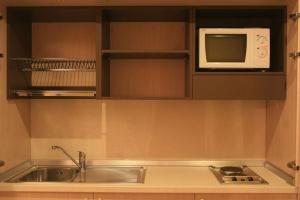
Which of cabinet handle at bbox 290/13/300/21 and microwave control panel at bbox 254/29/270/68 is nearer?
cabinet handle at bbox 290/13/300/21

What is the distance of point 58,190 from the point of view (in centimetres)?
198

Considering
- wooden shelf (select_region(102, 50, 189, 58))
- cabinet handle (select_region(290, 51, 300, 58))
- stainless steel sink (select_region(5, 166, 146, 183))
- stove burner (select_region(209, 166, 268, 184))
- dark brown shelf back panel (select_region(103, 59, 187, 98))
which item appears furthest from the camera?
dark brown shelf back panel (select_region(103, 59, 187, 98))

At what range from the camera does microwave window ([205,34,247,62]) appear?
7.05ft

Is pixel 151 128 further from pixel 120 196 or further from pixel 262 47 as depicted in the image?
pixel 262 47

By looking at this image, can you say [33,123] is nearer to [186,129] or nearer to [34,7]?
[34,7]

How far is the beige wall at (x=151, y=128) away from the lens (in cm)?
252

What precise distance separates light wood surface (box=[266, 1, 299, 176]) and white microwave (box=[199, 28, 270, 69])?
0.15 meters

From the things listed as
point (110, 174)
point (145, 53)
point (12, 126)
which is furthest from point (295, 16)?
point (12, 126)

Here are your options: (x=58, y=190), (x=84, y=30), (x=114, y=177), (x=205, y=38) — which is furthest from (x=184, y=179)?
(x=84, y=30)

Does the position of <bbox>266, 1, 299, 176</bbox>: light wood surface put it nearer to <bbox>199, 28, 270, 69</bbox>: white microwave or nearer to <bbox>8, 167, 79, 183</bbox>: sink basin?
<bbox>199, 28, 270, 69</bbox>: white microwave

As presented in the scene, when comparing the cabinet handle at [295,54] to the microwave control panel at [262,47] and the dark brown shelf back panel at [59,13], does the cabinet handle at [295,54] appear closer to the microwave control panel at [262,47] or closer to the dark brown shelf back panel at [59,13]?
the microwave control panel at [262,47]

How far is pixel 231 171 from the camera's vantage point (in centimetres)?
227

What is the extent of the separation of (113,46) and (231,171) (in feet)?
4.27

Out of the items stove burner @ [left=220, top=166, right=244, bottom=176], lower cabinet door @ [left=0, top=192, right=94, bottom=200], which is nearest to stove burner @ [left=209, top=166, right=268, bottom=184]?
stove burner @ [left=220, top=166, right=244, bottom=176]
